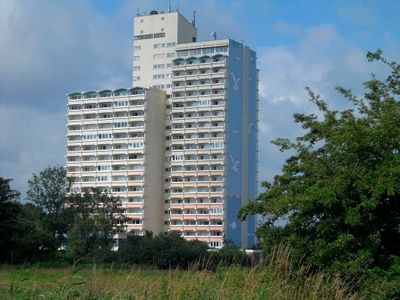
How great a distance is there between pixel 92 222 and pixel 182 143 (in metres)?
38.0

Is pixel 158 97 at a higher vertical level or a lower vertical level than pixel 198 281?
higher

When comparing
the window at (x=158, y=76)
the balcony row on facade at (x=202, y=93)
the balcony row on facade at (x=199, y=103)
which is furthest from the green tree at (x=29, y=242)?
the window at (x=158, y=76)

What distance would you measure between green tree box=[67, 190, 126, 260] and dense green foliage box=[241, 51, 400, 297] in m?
35.8

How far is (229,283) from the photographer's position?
990 centimetres

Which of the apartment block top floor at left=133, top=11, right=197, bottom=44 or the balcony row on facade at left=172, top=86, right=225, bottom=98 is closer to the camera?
the balcony row on facade at left=172, top=86, right=225, bottom=98

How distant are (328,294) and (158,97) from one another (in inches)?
3476

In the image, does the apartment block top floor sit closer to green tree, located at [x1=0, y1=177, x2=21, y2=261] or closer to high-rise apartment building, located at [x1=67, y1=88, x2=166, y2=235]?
high-rise apartment building, located at [x1=67, y1=88, x2=166, y2=235]

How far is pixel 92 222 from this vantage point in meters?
59.5

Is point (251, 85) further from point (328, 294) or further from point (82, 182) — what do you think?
point (328, 294)

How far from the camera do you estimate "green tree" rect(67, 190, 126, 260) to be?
54.4 m

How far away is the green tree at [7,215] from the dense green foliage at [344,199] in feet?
92.3

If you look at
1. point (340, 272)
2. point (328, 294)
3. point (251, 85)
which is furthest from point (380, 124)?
point (251, 85)

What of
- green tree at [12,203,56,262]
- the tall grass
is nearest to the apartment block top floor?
green tree at [12,203,56,262]

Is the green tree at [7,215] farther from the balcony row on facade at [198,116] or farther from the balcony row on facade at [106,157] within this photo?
the balcony row on facade at [198,116]
